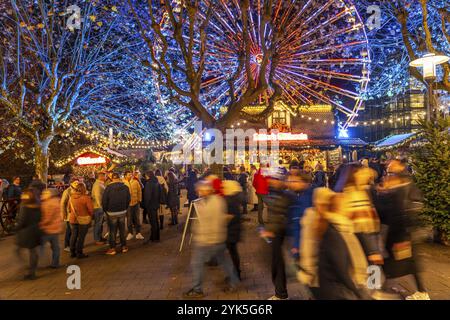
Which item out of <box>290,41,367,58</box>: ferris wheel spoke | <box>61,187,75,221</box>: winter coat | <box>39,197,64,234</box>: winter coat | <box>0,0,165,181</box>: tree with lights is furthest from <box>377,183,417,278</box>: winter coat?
<box>290,41,367,58</box>: ferris wheel spoke

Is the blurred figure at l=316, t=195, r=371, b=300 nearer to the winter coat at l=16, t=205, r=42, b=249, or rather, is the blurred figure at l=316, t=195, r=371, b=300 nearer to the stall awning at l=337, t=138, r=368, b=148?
the winter coat at l=16, t=205, r=42, b=249

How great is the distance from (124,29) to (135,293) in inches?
576

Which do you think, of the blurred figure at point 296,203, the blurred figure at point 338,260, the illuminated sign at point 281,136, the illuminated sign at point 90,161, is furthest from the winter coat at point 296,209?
the illuminated sign at point 281,136

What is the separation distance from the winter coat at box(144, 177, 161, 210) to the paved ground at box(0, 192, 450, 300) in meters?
1.02

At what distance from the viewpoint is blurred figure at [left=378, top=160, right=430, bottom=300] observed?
525cm

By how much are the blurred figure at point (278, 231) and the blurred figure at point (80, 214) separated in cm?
466

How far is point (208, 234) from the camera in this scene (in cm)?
568

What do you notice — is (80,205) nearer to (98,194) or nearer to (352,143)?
(98,194)

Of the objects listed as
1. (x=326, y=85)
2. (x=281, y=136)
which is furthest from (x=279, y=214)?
(x=281, y=136)

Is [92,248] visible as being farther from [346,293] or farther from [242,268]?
[346,293]

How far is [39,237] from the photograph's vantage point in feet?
23.3

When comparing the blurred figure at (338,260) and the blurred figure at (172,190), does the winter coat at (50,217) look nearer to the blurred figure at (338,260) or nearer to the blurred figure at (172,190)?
the blurred figure at (172,190)

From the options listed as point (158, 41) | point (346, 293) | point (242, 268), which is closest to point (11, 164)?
point (158, 41)

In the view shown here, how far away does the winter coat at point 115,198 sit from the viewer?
869 cm
